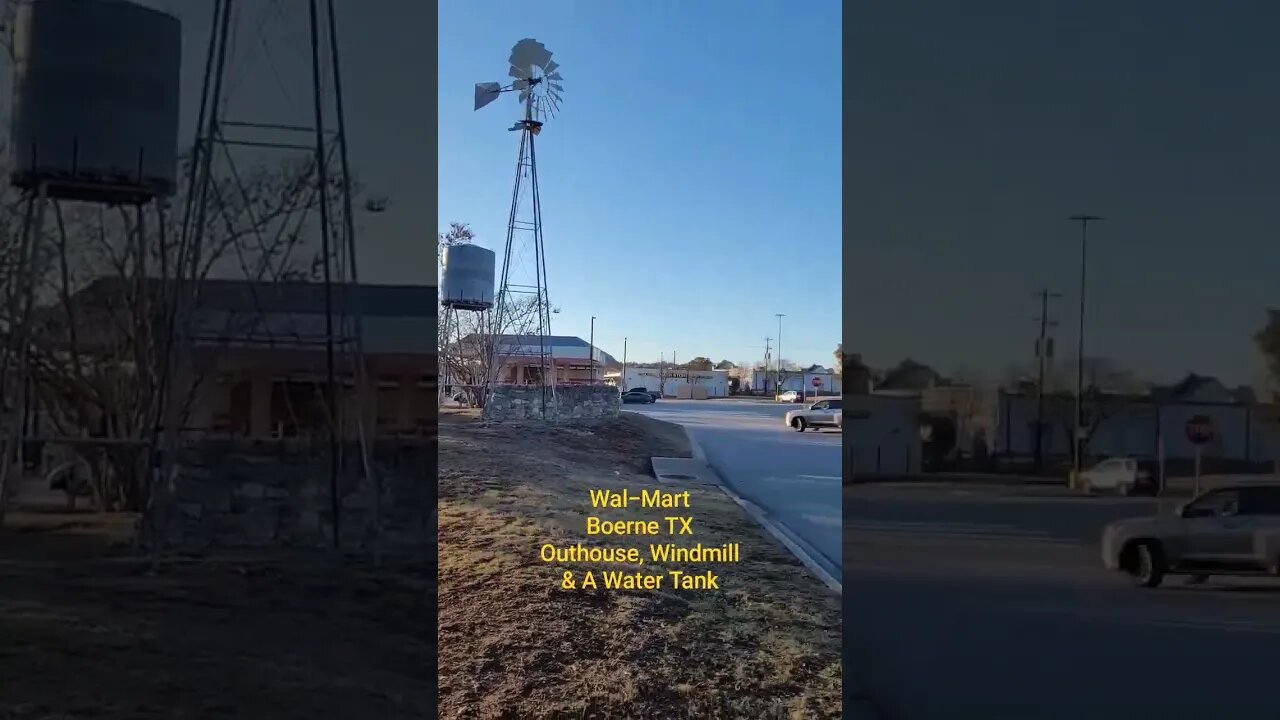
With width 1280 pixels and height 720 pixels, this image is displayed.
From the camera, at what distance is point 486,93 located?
3990 mm

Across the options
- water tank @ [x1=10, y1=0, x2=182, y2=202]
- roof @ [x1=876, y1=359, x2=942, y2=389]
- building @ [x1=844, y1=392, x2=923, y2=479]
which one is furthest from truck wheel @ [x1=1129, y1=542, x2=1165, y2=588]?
water tank @ [x1=10, y1=0, x2=182, y2=202]

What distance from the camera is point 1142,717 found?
3420 mm

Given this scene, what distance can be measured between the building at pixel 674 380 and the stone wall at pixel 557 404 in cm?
17

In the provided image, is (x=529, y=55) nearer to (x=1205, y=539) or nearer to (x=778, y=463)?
(x=778, y=463)

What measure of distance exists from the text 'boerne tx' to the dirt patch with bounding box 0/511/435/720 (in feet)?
2.22

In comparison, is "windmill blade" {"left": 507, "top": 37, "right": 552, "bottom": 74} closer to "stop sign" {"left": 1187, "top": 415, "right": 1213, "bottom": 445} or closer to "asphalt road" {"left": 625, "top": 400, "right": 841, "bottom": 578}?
"asphalt road" {"left": 625, "top": 400, "right": 841, "bottom": 578}

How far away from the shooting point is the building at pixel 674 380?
5309 millimetres

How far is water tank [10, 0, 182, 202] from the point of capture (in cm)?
359

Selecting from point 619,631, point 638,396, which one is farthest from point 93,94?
point 638,396

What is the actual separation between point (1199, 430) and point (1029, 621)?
1099 millimetres

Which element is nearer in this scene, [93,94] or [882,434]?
[93,94]

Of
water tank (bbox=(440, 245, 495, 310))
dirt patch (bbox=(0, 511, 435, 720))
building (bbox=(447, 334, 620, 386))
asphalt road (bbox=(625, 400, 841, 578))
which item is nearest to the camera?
dirt patch (bbox=(0, 511, 435, 720))

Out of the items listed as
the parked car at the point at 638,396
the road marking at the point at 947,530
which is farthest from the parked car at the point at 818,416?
the parked car at the point at 638,396

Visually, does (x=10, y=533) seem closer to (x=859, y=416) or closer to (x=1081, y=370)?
(x=859, y=416)
